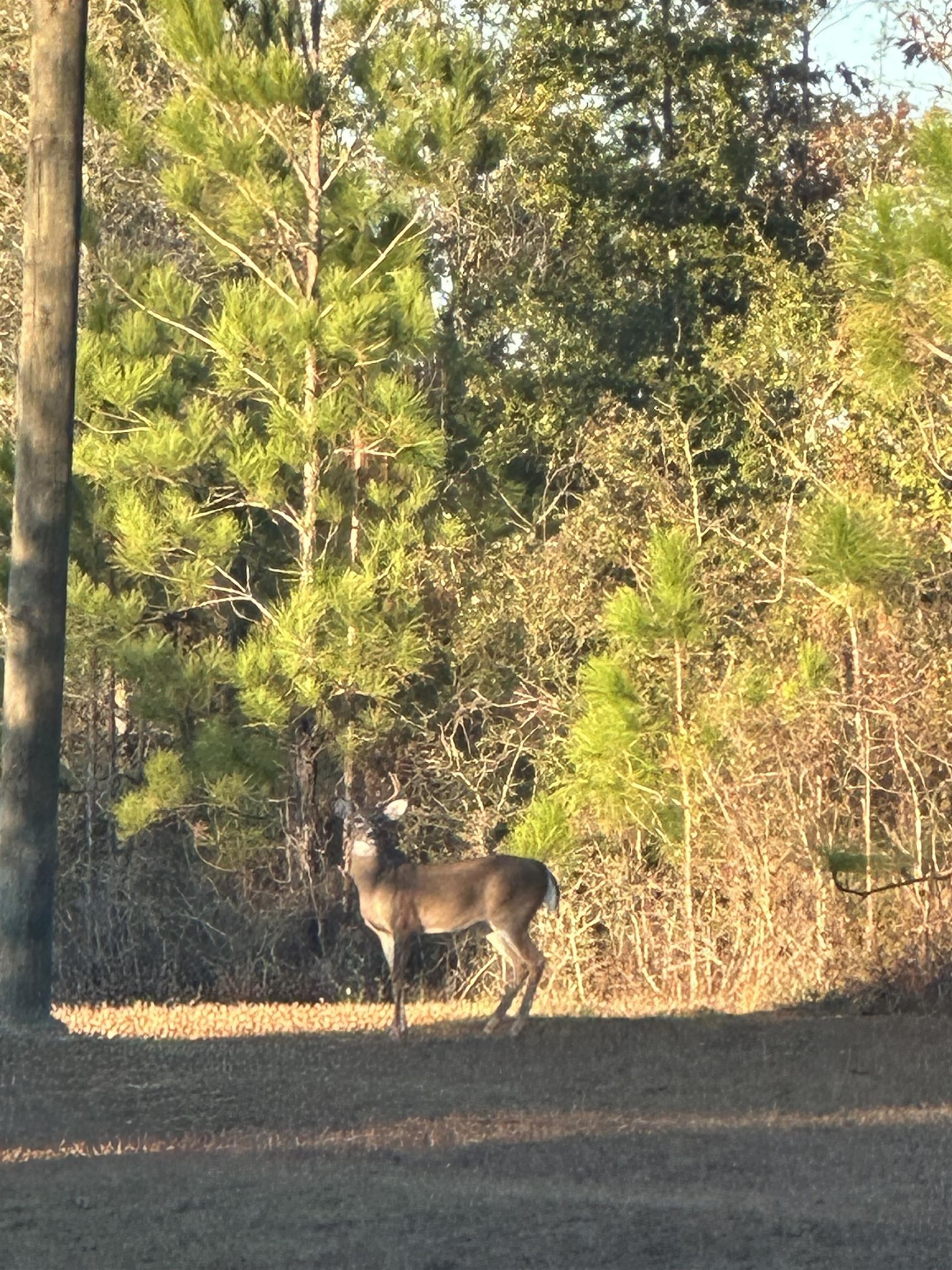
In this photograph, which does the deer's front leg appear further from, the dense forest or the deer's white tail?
the dense forest

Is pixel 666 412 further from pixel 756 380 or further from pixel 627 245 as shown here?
pixel 627 245

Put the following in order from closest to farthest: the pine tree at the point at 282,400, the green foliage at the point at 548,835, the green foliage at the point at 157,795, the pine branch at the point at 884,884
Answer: the pine branch at the point at 884,884
the pine tree at the point at 282,400
the green foliage at the point at 548,835
the green foliage at the point at 157,795

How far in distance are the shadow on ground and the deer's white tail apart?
75 cm

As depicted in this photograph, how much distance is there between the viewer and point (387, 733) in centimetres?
1892

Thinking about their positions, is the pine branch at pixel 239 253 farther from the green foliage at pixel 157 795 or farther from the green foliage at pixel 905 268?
the green foliage at pixel 905 268

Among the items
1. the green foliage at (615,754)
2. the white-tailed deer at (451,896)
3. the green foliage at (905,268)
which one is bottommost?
the white-tailed deer at (451,896)

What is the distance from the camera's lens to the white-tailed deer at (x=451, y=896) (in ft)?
43.3

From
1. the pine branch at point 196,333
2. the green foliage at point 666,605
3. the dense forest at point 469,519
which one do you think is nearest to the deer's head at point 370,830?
the green foliage at point 666,605

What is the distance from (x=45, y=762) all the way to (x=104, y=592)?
17.5ft

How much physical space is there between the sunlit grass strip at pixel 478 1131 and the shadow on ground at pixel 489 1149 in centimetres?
2

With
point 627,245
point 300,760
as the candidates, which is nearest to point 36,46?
point 300,760

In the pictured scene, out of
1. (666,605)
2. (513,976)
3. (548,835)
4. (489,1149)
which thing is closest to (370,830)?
(513,976)

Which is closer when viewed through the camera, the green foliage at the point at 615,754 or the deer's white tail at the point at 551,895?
the deer's white tail at the point at 551,895

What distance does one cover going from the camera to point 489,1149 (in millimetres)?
8648
